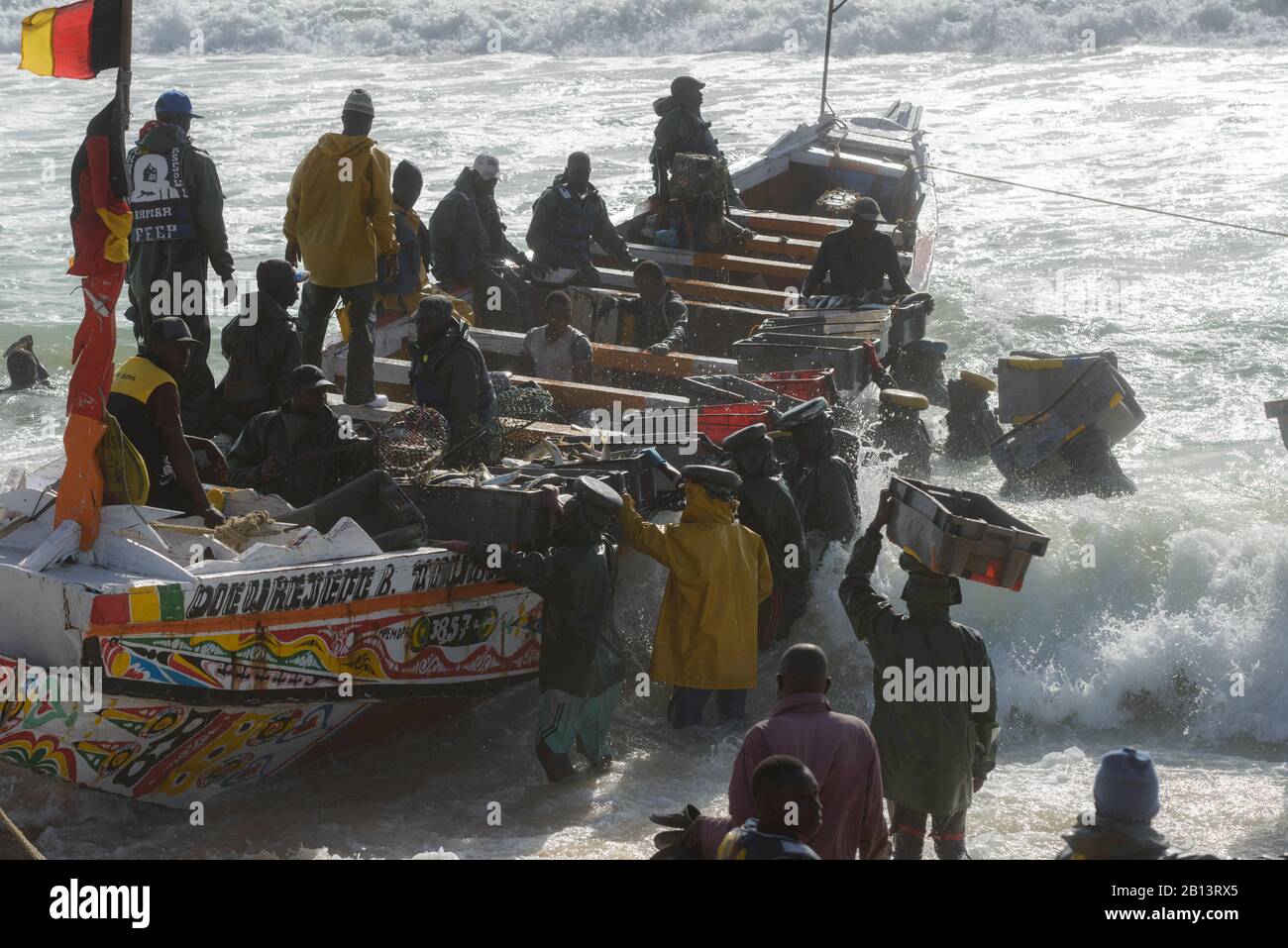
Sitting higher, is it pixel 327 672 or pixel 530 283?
pixel 530 283

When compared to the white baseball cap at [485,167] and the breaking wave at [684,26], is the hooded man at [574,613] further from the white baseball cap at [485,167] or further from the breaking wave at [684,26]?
the breaking wave at [684,26]

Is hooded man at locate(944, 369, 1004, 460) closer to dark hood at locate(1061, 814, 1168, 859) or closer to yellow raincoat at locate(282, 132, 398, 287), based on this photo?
yellow raincoat at locate(282, 132, 398, 287)

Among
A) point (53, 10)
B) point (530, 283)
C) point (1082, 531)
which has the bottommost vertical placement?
point (1082, 531)

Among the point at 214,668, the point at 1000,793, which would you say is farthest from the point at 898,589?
the point at 214,668

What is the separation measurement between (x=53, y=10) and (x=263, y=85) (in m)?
26.2

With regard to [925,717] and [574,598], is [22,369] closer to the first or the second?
[574,598]

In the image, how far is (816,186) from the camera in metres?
16.5

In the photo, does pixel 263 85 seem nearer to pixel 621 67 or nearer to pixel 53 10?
pixel 621 67

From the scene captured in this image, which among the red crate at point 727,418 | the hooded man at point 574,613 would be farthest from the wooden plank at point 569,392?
the hooded man at point 574,613

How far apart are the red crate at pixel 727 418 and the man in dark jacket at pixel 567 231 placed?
3365 millimetres

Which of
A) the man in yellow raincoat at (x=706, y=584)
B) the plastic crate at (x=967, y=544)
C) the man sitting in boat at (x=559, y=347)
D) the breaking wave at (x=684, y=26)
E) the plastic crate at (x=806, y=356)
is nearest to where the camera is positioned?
the plastic crate at (x=967, y=544)

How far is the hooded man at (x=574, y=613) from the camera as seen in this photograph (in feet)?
22.7

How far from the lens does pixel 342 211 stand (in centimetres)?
830

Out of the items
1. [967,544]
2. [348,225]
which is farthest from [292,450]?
[967,544]
